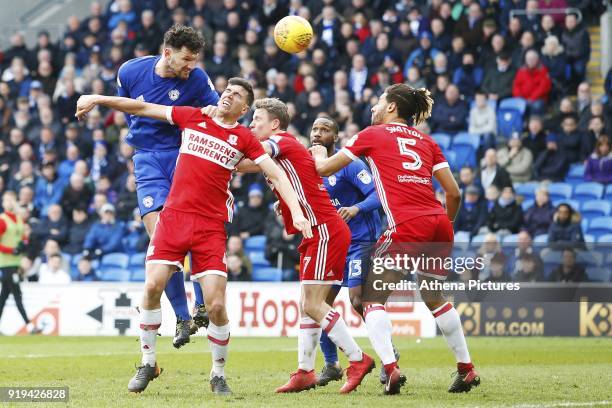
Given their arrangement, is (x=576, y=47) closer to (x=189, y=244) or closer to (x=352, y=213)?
(x=352, y=213)

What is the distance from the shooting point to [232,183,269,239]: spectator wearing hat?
67.4ft

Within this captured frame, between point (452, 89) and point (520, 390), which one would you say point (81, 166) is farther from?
point (520, 390)

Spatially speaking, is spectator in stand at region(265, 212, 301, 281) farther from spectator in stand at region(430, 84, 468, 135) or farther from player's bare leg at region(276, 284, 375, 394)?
player's bare leg at region(276, 284, 375, 394)

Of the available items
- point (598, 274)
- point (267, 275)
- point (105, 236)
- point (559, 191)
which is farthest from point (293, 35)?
point (105, 236)

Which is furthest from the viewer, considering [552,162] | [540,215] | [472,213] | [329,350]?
[552,162]

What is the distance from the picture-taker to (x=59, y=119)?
24.8 m

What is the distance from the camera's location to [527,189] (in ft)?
65.6

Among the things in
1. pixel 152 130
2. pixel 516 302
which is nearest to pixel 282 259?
pixel 516 302

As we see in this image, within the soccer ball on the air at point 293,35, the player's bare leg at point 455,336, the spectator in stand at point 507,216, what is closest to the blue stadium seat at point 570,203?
the spectator in stand at point 507,216

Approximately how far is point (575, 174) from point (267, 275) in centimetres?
560

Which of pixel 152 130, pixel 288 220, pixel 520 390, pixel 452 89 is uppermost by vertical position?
pixel 452 89

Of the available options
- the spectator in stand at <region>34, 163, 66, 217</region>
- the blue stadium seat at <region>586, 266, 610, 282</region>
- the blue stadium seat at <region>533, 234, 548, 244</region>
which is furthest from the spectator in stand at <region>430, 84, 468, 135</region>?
the spectator in stand at <region>34, 163, 66, 217</region>

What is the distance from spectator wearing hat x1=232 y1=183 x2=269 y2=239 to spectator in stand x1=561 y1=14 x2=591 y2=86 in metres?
6.00

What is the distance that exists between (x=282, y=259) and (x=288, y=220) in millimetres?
9980
